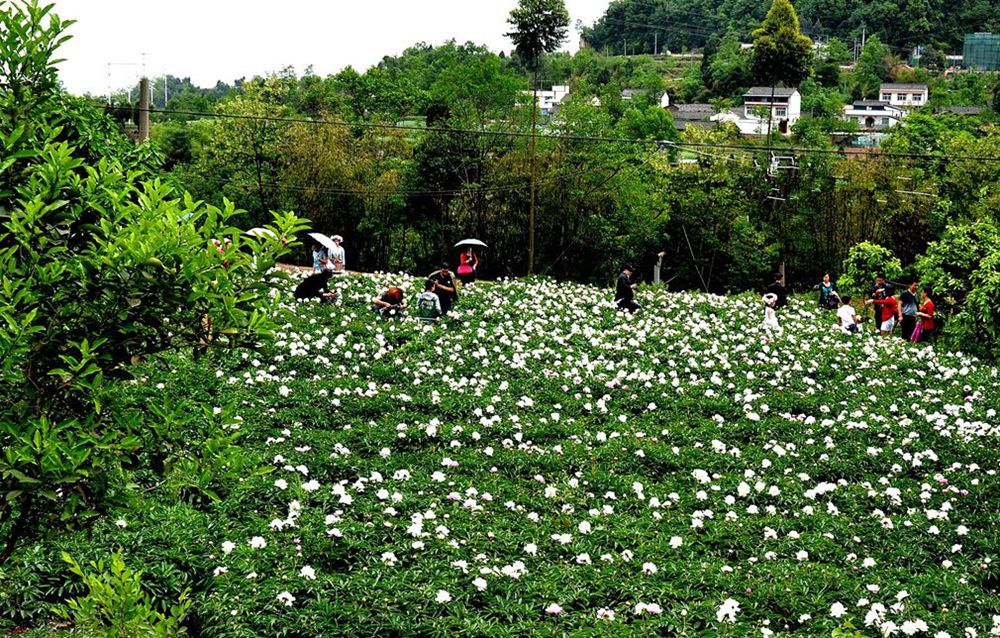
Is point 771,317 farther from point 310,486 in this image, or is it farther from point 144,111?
point 144,111

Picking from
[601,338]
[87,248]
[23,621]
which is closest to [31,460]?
[87,248]

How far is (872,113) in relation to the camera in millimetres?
134000

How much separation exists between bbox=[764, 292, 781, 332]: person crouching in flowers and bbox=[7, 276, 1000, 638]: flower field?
2.30 feet

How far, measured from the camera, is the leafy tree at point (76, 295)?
5.27 m

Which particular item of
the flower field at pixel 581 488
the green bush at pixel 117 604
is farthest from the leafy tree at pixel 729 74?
the green bush at pixel 117 604

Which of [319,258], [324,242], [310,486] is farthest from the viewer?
[319,258]

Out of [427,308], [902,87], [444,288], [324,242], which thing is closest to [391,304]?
[427,308]

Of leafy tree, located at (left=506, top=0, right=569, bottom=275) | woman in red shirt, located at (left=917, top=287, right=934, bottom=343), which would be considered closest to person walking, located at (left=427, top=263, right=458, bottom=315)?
woman in red shirt, located at (left=917, top=287, right=934, bottom=343)

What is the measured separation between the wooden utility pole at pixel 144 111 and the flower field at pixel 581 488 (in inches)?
228

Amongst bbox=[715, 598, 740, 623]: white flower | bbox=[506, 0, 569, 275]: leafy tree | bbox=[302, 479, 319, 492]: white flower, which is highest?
bbox=[506, 0, 569, 275]: leafy tree

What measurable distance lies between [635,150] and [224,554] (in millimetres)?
47111

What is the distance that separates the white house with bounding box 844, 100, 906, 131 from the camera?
128000 mm

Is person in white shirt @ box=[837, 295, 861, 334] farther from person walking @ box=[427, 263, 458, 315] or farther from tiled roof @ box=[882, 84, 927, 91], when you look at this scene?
tiled roof @ box=[882, 84, 927, 91]

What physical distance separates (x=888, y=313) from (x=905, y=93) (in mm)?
141405
